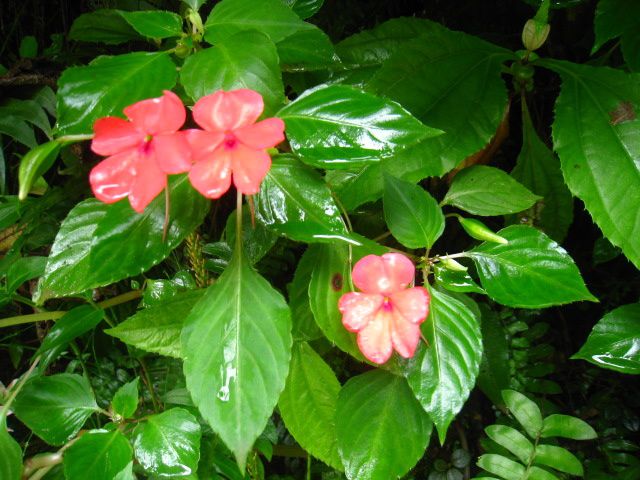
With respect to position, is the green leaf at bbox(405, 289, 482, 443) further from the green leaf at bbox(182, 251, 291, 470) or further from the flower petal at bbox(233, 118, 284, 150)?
the flower petal at bbox(233, 118, 284, 150)

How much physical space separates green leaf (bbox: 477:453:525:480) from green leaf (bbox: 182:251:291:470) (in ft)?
1.72

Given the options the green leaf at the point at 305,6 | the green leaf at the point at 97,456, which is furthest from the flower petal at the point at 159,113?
the green leaf at the point at 97,456

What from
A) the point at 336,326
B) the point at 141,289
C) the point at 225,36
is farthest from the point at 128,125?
the point at 141,289

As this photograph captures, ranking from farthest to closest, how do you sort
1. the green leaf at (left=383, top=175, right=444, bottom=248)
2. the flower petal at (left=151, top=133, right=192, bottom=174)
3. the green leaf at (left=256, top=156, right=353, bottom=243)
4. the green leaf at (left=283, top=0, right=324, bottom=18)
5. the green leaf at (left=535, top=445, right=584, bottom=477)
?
the green leaf at (left=535, top=445, right=584, bottom=477), the green leaf at (left=283, top=0, right=324, bottom=18), the green leaf at (left=383, top=175, right=444, bottom=248), the green leaf at (left=256, top=156, right=353, bottom=243), the flower petal at (left=151, top=133, right=192, bottom=174)

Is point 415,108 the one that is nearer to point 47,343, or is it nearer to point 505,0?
point 505,0

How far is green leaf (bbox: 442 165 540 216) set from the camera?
0.84 meters

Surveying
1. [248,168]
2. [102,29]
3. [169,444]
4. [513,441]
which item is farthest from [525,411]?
[102,29]

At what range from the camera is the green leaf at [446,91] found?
0.83 meters

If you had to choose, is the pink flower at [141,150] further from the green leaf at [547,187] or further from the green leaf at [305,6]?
the green leaf at [547,187]

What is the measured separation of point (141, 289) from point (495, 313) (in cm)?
65

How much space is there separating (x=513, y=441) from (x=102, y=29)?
934mm

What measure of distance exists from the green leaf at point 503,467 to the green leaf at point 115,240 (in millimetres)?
620

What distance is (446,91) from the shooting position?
0.90 m

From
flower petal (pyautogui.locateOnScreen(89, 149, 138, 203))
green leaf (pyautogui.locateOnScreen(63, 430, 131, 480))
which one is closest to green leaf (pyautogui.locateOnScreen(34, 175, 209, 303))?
flower petal (pyautogui.locateOnScreen(89, 149, 138, 203))
